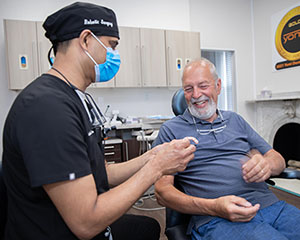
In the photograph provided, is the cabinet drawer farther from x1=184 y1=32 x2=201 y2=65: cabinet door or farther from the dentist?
the dentist

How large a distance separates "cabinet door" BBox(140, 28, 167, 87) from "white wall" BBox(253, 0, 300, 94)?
7.12 ft

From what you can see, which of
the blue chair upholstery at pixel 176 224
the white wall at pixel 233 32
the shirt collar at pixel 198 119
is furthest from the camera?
the white wall at pixel 233 32

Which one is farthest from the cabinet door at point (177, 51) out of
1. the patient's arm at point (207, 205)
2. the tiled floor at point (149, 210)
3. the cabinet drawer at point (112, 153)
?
the patient's arm at point (207, 205)

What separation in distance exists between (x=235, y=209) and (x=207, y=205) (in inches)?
4.9

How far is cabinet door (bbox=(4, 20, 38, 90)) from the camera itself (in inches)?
131

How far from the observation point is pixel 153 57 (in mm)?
3994

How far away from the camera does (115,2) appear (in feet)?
13.4

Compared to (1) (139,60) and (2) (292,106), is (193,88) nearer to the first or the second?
(1) (139,60)

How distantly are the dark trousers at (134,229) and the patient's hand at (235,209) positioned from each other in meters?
0.39

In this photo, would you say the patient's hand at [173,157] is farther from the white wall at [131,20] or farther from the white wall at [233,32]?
the white wall at [233,32]

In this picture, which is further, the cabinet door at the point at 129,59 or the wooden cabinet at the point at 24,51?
the cabinet door at the point at 129,59

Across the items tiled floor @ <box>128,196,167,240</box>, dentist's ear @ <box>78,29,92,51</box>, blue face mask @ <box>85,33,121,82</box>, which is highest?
dentist's ear @ <box>78,29,92,51</box>

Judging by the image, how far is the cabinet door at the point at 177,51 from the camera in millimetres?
4086

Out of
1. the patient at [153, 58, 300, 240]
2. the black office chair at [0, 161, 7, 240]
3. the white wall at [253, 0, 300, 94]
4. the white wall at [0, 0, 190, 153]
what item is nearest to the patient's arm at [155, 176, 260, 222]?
the patient at [153, 58, 300, 240]
